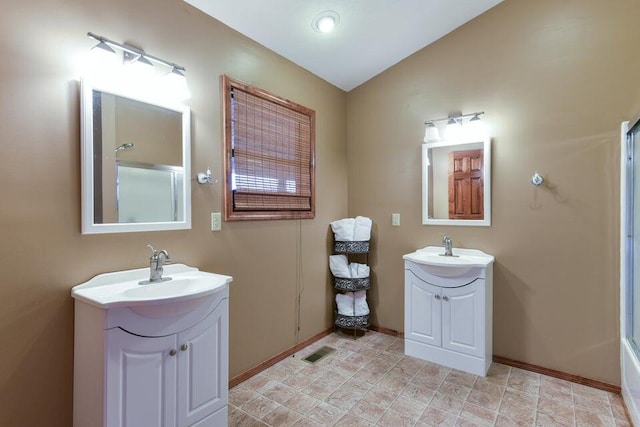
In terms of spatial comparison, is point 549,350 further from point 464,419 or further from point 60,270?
point 60,270

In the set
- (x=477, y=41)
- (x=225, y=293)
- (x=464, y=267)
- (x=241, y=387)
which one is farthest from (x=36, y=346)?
(x=477, y=41)

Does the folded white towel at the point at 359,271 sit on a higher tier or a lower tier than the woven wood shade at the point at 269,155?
lower

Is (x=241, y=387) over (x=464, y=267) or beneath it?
beneath

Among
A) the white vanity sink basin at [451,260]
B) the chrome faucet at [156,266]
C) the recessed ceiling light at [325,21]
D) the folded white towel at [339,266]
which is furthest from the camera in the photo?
the folded white towel at [339,266]

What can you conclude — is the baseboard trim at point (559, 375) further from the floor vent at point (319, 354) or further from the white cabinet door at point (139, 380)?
the white cabinet door at point (139, 380)

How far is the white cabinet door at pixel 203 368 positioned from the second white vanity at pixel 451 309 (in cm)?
154

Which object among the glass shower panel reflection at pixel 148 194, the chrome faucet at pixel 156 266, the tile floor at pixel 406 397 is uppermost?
the glass shower panel reflection at pixel 148 194

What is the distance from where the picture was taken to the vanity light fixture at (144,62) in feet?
5.05

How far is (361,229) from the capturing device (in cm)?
302

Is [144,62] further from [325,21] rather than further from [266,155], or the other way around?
[325,21]

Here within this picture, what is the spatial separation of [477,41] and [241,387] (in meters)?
3.16

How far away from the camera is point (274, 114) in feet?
8.22

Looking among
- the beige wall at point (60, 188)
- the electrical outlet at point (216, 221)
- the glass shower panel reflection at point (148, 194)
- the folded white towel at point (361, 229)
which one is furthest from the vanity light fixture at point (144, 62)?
the folded white towel at point (361, 229)

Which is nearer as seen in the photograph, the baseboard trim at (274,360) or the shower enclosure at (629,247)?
the shower enclosure at (629,247)
